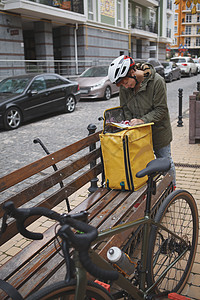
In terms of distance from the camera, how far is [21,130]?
9.98 m

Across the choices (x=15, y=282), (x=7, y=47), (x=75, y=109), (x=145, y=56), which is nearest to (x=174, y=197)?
(x=15, y=282)

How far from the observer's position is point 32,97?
427 inches

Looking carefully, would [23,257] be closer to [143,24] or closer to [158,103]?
[158,103]

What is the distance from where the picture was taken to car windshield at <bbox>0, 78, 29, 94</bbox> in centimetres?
1092

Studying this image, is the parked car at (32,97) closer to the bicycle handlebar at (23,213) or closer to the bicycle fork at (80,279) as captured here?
the bicycle handlebar at (23,213)

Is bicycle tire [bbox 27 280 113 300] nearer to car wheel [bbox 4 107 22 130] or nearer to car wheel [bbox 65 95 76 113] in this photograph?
car wheel [bbox 4 107 22 130]

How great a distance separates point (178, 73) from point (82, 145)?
2425 cm

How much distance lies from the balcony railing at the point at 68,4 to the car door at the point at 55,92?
10.6 m

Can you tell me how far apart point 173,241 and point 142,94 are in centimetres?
166

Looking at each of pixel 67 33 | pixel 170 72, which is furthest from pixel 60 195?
pixel 67 33

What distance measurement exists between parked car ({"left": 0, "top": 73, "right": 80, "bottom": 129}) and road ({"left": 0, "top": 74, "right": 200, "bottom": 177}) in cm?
33

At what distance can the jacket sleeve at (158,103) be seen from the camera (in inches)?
139

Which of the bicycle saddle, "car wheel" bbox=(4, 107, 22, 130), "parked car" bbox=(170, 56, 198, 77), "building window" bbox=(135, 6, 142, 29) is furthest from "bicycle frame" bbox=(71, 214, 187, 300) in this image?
"building window" bbox=(135, 6, 142, 29)

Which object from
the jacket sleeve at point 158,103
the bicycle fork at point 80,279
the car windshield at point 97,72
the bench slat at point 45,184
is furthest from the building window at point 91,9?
the bicycle fork at point 80,279
